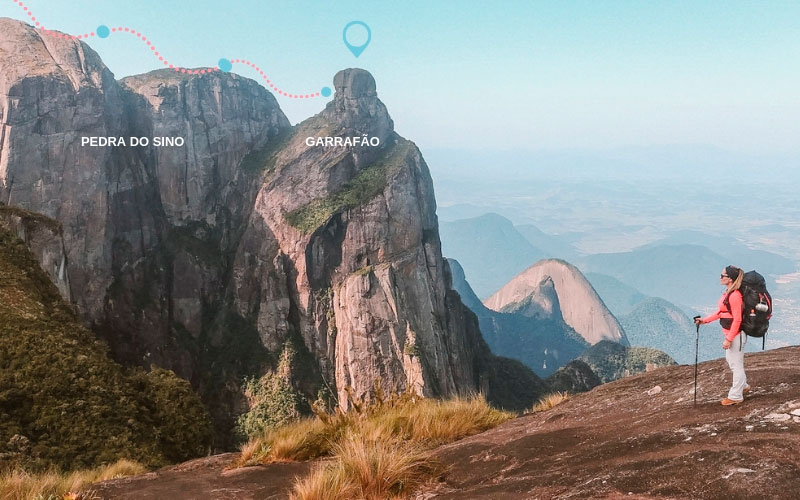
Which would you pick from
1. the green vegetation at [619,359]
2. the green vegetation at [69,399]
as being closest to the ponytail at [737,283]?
the green vegetation at [69,399]

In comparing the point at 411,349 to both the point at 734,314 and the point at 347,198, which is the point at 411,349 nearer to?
the point at 347,198

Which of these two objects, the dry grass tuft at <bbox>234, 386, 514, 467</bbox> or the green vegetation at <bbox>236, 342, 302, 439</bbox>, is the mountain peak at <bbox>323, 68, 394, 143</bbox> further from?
the dry grass tuft at <bbox>234, 386, 514, 467</bbox>

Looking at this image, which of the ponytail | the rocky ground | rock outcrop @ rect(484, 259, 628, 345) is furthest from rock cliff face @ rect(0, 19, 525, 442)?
rock outcrop @ rect(484, 259, 628, 345)

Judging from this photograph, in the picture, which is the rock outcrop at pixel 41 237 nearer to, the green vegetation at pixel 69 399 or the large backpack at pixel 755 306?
the green vegetation at pixel 69 399

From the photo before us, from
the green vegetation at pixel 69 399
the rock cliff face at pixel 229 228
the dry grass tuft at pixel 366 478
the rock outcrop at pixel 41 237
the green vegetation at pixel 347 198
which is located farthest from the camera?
the green vegetation at pixel 347 198

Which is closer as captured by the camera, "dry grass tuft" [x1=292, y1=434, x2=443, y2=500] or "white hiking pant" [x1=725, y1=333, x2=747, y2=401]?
"dry grass tuft" [x1=292, y1=434, x2=443, y2=500]

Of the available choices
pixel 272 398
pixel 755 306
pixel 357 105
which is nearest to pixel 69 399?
pixel 755 306

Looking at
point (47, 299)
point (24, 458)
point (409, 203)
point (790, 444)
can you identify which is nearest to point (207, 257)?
point (409, 203)
